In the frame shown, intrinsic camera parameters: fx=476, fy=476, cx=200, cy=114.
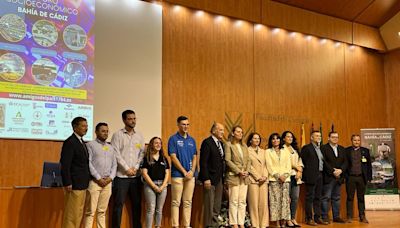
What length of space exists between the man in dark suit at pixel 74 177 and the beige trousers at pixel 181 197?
1227 millimetres

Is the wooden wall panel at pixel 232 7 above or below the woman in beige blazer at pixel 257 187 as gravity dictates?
above

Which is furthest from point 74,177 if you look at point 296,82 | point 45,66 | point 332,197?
point 296,82

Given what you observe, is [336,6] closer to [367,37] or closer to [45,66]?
[367,37]

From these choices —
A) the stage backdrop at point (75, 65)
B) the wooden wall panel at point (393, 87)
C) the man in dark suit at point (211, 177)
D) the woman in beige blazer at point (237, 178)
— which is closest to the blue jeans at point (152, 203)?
the man in dark suit at point (211, 177)

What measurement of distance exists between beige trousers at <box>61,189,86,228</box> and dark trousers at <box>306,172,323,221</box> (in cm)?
380

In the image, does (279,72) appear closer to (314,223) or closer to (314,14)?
(314,14)

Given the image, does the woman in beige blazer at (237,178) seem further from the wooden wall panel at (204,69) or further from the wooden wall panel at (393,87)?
the wooden wall panel at (393,87)

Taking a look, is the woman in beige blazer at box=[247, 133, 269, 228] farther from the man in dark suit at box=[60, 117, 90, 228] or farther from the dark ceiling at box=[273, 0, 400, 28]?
the dark ceiling at box=[273, 0, 400, 28]

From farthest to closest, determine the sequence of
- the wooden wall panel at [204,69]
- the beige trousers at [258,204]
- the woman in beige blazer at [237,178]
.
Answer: the wooden wall panel at [204,69], the beige trousers at [258,204], the woman in beige blazer at [237,178]

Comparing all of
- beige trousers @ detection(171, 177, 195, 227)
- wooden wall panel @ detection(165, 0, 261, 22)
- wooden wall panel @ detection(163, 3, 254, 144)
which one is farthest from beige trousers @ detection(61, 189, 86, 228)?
wooden wall panel @ detection(165, 0, 261, 22)

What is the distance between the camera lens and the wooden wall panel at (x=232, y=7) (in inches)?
360

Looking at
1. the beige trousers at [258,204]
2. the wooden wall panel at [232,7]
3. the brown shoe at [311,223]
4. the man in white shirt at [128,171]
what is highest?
the wooden wall panel at [232,7]

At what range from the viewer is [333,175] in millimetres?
7641

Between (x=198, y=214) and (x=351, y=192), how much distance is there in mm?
2963
